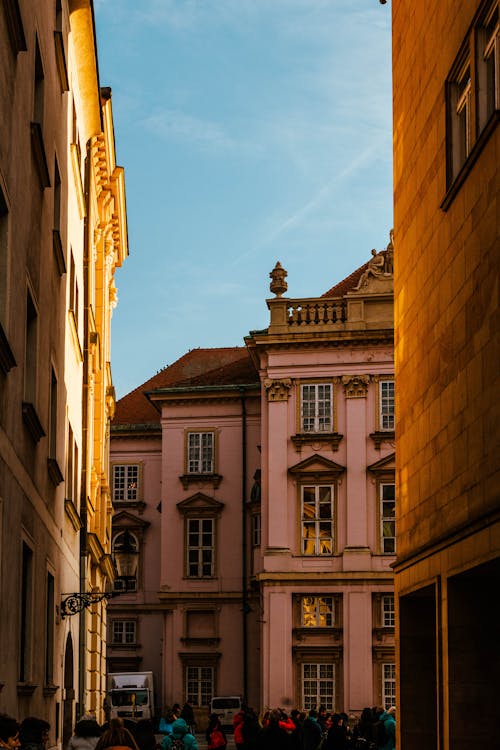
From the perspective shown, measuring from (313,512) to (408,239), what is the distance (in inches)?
1374

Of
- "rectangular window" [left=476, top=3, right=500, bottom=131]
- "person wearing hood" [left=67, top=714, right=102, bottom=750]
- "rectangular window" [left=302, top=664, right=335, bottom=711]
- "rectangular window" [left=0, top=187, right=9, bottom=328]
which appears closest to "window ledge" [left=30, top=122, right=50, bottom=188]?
"rectangular window" [left=0, top=187, right=9, bottom=328]

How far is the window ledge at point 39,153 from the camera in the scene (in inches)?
677

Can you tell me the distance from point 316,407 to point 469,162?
1580 inches

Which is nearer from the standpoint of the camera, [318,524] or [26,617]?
[26,617]

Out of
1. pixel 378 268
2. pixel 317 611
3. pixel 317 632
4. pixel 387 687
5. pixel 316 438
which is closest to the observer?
pixel 387 687

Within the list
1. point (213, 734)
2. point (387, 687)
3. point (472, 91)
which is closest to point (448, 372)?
point (472, 91)

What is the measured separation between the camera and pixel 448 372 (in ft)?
54.0

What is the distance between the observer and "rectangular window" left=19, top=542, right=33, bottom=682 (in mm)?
17828

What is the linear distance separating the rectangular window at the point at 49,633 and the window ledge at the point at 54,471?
54.2 inches

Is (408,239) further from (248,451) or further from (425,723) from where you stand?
(248,451)

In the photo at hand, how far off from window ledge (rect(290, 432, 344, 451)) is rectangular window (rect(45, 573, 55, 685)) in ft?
108

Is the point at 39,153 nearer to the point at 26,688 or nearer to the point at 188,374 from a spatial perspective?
the point at 26,688

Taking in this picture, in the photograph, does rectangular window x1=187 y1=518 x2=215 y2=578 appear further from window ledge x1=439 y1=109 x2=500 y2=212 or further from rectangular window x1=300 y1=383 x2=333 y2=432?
window ledge x1=439 y1=109 x2=500 y2=212

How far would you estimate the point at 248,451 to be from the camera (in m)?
60.9
